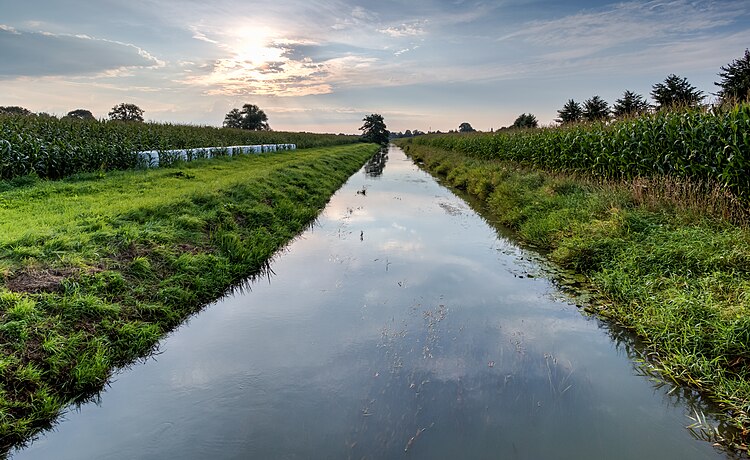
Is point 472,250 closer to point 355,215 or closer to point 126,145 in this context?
point 355,215

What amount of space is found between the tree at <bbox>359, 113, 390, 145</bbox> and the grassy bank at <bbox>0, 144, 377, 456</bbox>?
77.5 metres

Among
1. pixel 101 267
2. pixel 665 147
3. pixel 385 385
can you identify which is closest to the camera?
pixel 385 385

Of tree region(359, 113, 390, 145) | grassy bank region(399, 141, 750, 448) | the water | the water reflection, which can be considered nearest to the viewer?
the water

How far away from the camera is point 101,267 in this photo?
16.7 feet

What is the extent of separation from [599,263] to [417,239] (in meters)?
3.55

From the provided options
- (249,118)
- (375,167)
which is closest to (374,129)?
(249,118)

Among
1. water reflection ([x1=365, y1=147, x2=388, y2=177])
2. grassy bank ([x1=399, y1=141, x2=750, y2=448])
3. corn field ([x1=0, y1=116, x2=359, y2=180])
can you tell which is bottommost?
grassy bank ([x1=399, y1=141, x2=750, y2=448])

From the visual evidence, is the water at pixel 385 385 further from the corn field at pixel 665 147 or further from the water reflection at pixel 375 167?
the water reflection at pixel 375 167

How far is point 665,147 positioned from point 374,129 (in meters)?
79.6

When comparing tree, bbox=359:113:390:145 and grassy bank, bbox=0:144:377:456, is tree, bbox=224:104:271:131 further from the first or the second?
grassy bank, bbox=0:144:377:456

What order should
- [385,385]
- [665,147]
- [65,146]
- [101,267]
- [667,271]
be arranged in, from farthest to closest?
[65,146] < [665,147] < [667,271] < [101,267] < [385,385]

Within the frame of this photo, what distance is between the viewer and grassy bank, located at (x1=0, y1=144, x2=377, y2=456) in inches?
140

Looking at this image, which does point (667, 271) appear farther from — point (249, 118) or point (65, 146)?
point (249, 118)

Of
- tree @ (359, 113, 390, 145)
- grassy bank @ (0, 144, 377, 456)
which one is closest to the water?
grassy bank @ (0, 144, 377, 456)
